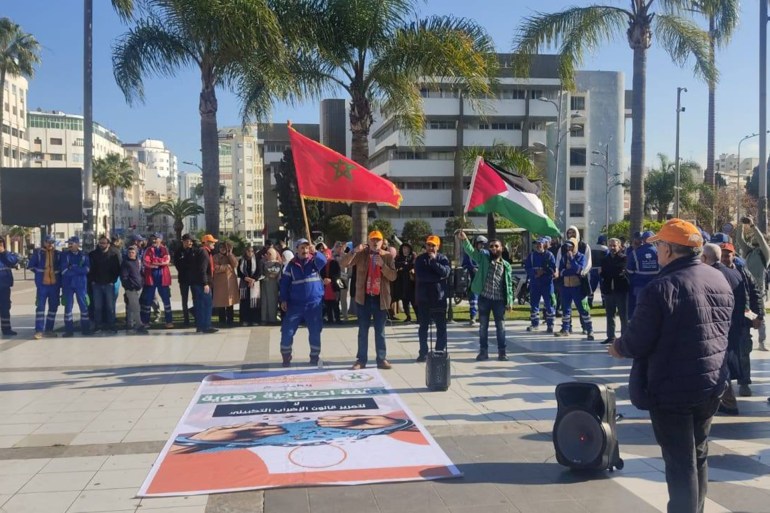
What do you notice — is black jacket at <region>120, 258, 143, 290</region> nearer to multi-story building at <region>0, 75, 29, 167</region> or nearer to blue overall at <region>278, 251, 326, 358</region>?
blue overall at <region>278, 251, 326, 358</region>

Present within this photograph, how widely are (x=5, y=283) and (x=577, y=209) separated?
58.1 meters

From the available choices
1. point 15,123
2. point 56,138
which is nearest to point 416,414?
point 15,123

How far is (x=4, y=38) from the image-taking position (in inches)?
2120

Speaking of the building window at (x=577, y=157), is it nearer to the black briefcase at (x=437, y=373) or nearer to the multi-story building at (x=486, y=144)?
the multi-story building at (x=486, y=144)

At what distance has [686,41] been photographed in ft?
55.4

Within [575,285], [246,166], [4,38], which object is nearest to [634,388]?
[575,285]

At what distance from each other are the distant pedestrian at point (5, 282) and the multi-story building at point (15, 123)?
68.9m

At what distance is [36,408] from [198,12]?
916cm

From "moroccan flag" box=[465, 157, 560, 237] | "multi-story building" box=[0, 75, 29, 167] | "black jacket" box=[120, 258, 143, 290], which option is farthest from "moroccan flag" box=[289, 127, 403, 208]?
"multi-story building" box=[0, 75, 29, 167]

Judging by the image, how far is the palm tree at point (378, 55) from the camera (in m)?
15.6

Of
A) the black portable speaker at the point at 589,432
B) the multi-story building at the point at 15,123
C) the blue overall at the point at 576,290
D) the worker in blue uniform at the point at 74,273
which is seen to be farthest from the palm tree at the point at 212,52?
the multi-story building at the point at 15,123

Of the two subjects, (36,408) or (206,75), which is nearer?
(36,408)

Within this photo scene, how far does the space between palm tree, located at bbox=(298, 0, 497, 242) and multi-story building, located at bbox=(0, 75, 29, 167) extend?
7005 centimetres

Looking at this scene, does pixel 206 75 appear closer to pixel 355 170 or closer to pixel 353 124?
pixel 353 124
